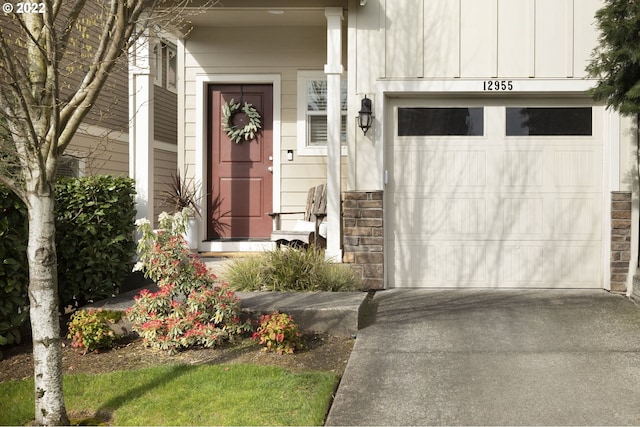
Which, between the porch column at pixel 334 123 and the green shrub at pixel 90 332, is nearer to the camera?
the green shrub at pixel 90 332

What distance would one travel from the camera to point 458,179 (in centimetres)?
779

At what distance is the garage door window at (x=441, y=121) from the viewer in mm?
7836

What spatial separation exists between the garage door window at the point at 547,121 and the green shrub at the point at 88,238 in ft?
15.0

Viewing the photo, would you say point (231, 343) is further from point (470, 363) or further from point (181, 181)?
point (181, 181)

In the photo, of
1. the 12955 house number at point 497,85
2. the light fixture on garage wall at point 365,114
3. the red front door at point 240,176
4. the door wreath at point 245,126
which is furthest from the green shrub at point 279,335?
the door wreath at point 245,126

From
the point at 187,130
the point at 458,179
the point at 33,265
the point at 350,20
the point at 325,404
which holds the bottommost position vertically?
the point at 325,404

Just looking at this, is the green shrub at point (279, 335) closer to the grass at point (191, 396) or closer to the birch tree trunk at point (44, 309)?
the grass at point (191, 396)

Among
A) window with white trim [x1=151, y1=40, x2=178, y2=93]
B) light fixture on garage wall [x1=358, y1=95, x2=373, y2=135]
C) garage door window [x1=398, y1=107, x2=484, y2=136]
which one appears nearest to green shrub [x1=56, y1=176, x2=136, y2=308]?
light fixture on garage wall [x1=358, y1=95, x2=373, y2=135]

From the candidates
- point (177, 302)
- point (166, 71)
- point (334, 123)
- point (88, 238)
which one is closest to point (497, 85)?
point (334, 123)

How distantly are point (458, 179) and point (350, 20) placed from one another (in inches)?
88.3

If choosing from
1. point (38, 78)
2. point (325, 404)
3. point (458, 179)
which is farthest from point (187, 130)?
point (325, 404)

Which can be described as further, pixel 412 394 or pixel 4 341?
pixel 4 341

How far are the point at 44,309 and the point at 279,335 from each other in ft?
6.00

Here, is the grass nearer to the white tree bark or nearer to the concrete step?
the white tree bark
